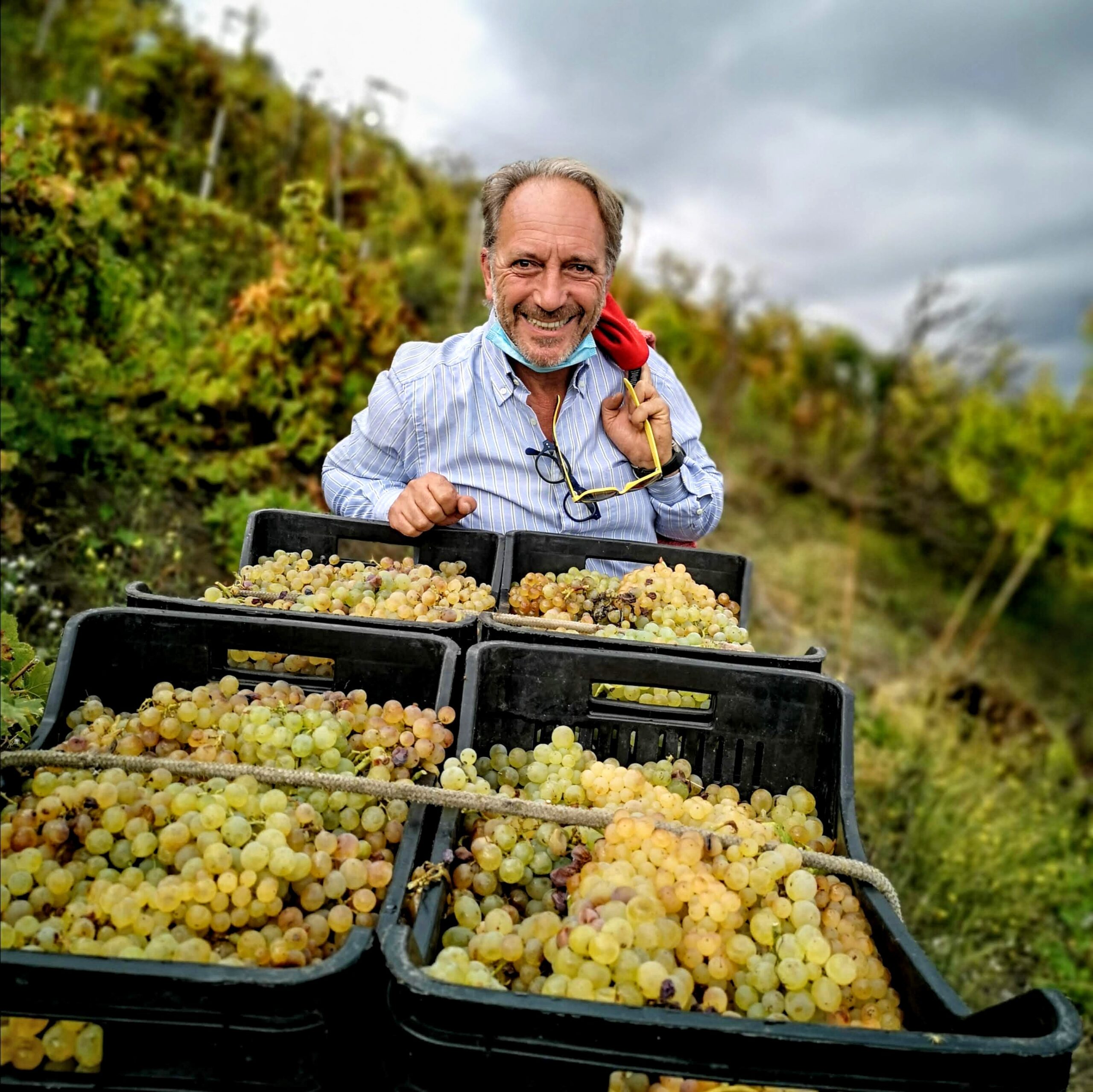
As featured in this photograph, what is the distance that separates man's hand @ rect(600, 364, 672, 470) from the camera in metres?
2.57

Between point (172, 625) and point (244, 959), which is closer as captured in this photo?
point (244, 959)

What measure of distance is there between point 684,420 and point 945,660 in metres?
9.18

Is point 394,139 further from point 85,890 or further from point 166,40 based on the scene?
point 85,890

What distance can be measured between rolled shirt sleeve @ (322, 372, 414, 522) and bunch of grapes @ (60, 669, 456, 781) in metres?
1.19

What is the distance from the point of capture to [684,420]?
2.83 m

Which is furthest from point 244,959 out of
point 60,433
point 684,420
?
point 60,433

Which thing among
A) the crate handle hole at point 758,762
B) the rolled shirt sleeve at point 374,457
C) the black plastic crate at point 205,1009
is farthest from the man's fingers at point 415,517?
the black plastic crate at point 205,1009

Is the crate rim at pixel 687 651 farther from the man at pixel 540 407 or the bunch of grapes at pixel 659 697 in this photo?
the man at pixel 540 407

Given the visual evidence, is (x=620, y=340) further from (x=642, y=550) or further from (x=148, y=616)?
(x=148, y=616)

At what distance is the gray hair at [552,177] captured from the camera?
2.38 metres

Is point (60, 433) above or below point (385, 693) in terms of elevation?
above

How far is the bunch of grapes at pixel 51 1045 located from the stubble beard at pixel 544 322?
6.58 feet

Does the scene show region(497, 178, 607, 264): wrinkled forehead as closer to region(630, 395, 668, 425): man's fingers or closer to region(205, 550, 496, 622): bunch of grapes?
region(630, 395, 668, 425): man's fingers

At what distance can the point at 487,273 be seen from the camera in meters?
2.62
